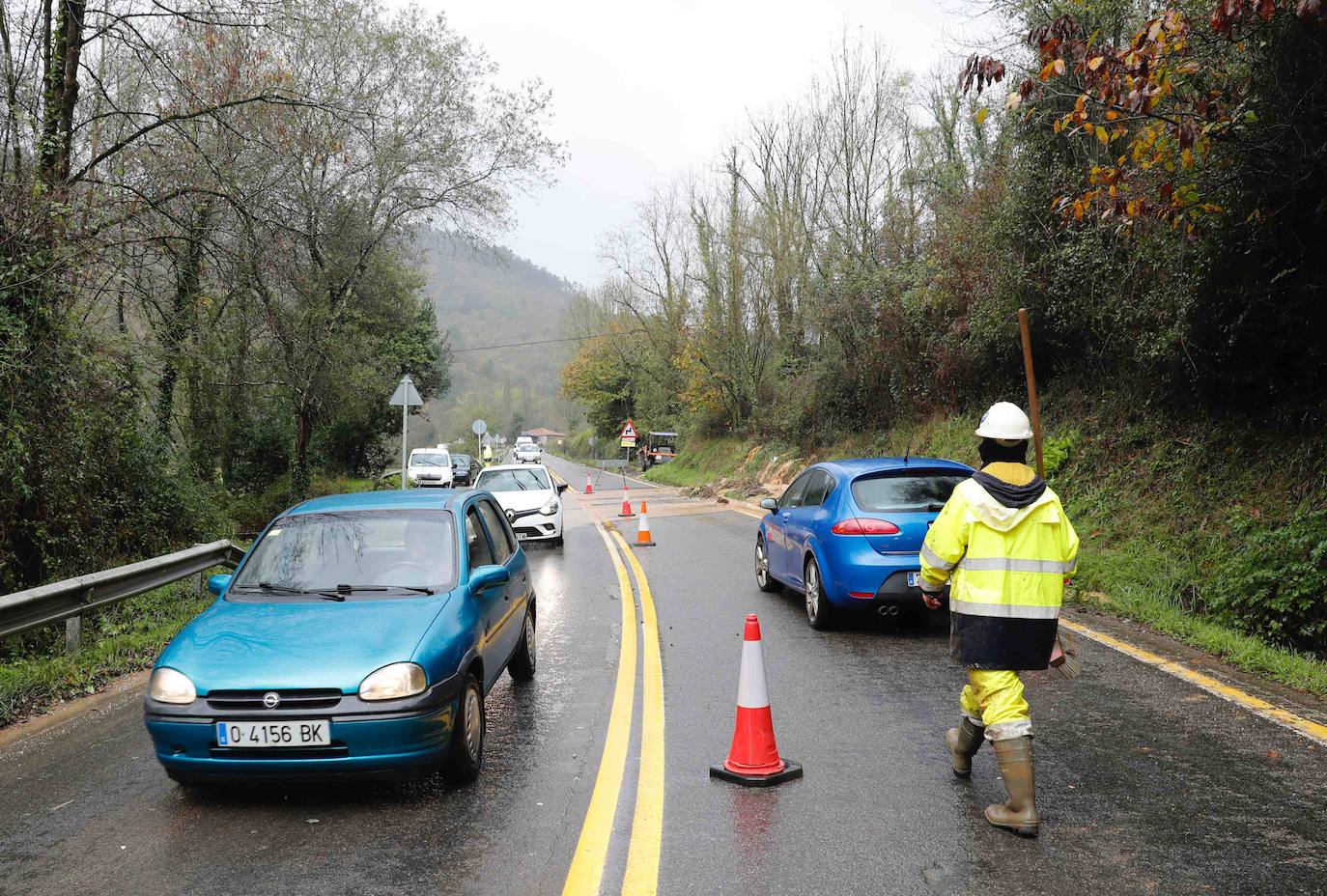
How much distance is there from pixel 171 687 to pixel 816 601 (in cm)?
566

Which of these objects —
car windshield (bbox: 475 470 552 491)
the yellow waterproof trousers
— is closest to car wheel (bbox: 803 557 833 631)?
the yellow waterproof trousers

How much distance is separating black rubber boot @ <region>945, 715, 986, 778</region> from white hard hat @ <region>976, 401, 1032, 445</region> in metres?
1.42

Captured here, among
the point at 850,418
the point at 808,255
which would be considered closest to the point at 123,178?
Result: the point at 850,418

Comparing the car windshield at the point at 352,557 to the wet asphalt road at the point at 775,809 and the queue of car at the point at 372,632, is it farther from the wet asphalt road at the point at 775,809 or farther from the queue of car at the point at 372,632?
the wet asphalt road at the point at 775,809

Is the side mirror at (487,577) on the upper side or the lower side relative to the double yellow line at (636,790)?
upper

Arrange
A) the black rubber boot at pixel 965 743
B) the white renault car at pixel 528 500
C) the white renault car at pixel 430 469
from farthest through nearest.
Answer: the white renault car at pixel 430 469 → the white renault car at pixel 528 500 → the black rubber boot at pixel 965 743

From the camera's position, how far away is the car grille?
439cm

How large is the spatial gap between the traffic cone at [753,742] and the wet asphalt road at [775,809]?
8 cm

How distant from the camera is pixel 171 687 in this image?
14.9 ft

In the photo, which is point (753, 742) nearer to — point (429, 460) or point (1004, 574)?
point (1004, 574)

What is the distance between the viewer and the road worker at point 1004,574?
437 cm

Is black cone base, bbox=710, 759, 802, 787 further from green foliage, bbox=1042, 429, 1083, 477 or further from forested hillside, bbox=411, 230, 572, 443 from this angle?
forested hillside, bbox=411, 230, 572, 443

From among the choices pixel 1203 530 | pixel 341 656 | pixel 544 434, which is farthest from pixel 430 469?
pixel 544 434

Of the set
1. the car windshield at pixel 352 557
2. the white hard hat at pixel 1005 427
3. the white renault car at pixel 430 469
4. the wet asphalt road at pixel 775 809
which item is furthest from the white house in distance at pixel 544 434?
the white hard hat at pixel 1005 427
